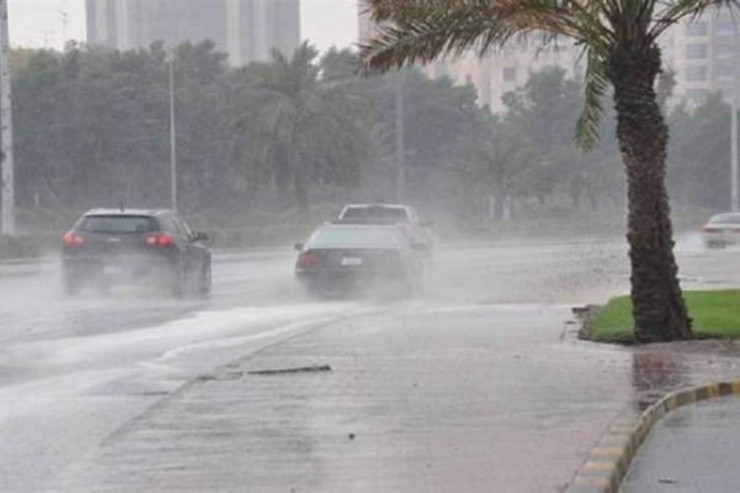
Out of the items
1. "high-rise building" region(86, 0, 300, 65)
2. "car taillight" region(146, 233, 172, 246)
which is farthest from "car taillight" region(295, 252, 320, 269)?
"high-rise building" region(86, 0, 300, 65)

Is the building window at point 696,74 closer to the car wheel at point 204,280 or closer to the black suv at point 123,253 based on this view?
the car wheel at point 204,280

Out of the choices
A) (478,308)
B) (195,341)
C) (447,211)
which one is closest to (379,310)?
(478,308)

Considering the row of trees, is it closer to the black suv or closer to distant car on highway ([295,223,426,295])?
distant car on highway ([295,223,426,295])

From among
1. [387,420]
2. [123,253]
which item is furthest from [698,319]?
[123,253]

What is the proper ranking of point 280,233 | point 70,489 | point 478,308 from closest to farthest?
point 70,489 → point 478,308 → point 280,233

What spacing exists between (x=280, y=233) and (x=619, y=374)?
45.4 metres

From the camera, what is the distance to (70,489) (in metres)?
9.66

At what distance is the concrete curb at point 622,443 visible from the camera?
9383 millimetres

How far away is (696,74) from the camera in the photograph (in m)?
150

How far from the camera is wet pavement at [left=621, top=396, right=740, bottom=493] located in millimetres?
9898

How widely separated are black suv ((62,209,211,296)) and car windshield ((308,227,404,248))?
248cm

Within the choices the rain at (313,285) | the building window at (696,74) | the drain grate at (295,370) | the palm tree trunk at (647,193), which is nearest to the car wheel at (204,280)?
the rain at (313,285)

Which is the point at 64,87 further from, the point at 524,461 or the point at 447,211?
the point at 524,461

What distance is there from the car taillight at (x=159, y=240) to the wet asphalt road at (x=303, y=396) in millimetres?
2474
